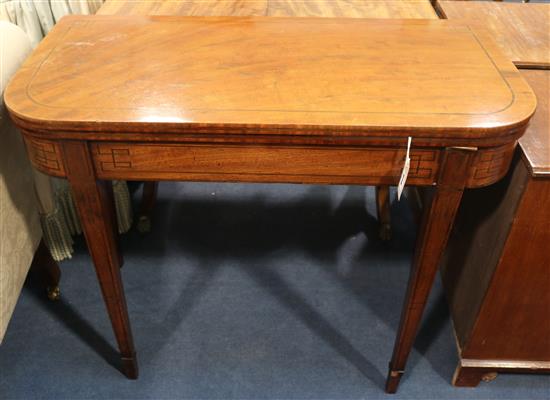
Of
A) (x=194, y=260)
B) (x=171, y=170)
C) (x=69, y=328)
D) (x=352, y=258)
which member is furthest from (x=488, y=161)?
(x=69, y=328)

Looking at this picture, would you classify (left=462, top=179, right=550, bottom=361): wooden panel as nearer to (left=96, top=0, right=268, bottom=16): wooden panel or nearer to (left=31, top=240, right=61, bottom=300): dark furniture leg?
(left=96, top=0, right=268, bottom=16): wooden panel

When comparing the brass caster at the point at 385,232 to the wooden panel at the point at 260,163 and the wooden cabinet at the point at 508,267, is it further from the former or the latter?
the wooden panel at the point at 260,163

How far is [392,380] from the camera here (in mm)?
1223

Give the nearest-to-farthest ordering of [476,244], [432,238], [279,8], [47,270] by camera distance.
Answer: [432,238] → [476,244] → [279,8] → [47,270]

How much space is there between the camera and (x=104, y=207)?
37.1 inches

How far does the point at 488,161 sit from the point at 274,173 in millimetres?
336

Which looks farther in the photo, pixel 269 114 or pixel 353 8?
pixel 353 8

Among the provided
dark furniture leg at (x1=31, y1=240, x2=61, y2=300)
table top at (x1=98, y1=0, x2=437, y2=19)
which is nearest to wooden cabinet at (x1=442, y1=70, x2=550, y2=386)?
table top at (x1=98, y1=0, x2=437, y2=19)

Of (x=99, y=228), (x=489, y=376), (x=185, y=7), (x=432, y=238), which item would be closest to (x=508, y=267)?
(x=432, y=238)

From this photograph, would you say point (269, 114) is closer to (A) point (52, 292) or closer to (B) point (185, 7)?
(B) point (185, 7)

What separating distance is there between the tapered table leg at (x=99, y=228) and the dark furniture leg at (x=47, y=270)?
0.35m

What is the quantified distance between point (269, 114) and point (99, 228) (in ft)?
1.25

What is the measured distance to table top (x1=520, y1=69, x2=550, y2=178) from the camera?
0.91 metres

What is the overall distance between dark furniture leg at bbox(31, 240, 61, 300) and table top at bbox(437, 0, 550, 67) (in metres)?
1.14
